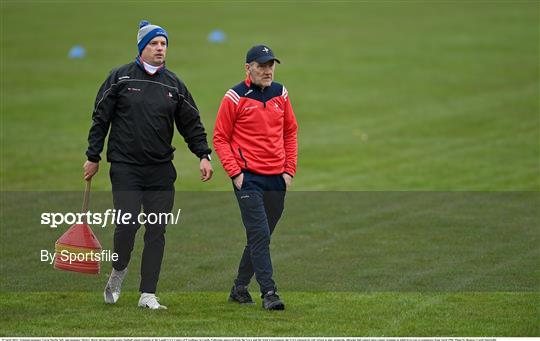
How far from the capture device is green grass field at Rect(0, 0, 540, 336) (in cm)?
961

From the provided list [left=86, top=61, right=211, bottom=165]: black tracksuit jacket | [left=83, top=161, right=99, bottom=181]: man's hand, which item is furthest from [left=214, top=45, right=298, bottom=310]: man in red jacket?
[left=83, top=161, right=99, bottom=181]: man's hand

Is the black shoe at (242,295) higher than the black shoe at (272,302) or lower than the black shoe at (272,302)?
lower

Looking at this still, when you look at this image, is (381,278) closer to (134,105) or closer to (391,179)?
(134,105)

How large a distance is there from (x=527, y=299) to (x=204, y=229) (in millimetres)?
5143

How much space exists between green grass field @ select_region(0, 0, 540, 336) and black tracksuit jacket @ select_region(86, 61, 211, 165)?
4.42 feet

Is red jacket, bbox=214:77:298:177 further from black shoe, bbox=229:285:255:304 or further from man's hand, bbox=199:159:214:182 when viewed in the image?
black shoe, bbox=229:285:255:304

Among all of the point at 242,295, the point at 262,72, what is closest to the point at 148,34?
the point at 262,72

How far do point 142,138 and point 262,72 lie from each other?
1.17m

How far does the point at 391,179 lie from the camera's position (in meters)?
18.9

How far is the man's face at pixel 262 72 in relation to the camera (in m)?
9.69

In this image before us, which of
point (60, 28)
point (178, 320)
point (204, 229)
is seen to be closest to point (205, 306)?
point (178, 320)

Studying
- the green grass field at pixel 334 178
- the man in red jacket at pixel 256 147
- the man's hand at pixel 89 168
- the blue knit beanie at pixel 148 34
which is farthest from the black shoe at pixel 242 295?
the blue knit beanie at pixel 148 34

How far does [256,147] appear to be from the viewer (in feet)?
31.9

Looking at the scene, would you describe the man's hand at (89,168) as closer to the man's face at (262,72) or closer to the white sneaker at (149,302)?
the white sneaker at (149,302)
